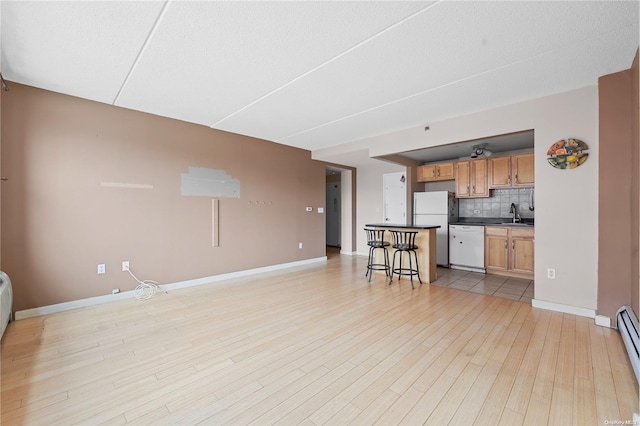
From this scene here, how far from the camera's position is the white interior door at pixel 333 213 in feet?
26.6

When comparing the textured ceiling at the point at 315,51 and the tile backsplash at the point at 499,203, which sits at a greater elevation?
the textured ceiling at the point at 315,51

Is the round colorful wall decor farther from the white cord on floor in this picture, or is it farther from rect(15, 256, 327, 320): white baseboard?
the white cord on floor

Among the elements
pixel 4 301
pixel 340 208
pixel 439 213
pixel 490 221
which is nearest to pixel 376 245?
pixel 439 213

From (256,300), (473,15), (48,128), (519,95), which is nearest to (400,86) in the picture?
(473,15)

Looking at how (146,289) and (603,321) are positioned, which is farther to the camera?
(146,289)

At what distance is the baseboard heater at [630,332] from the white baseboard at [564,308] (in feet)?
1.01

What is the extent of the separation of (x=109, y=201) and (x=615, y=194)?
18.5 ft

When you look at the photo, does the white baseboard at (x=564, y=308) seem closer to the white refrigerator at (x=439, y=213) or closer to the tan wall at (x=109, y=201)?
the white refrigerator at (x=439, y=213)

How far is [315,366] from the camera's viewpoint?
6.48 ft

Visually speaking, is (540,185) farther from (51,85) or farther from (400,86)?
(51,85)

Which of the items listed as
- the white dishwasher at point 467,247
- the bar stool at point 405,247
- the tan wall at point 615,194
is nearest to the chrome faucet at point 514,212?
the white dishwasher at point 467,247

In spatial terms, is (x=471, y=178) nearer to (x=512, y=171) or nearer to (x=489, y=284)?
(x=512, y=171)

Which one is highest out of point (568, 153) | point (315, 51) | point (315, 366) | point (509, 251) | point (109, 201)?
point (315, 51)

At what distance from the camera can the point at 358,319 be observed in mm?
2830
